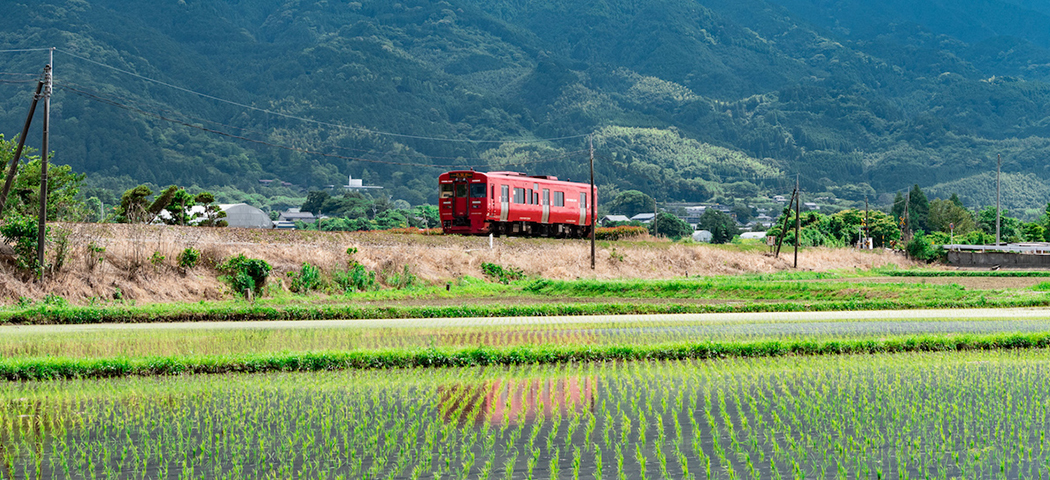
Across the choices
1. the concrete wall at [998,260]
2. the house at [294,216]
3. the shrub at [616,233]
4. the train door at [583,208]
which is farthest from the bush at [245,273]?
the house at [294,216]

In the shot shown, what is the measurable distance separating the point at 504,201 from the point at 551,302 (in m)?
18.1

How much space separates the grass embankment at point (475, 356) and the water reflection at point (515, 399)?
2.05 metres

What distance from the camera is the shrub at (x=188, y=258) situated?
98.8 feet

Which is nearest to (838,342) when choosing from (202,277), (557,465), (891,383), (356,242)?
(891,383)

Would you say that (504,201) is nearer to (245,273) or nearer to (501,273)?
(501,273)

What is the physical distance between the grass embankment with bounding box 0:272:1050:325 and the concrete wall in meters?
30.0

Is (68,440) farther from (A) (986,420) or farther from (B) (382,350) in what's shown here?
(A) (986,420)

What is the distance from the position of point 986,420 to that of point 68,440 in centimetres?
1013

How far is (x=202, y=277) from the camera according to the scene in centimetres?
3069

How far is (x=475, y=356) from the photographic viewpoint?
1598cm

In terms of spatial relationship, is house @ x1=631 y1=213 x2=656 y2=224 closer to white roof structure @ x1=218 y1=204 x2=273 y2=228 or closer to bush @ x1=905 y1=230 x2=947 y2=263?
white roof structure @ x1=218 y1=204 x2=273 y2=228

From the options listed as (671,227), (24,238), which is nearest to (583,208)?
(24,238)

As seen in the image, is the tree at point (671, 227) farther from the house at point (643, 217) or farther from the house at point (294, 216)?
the house at point (294, 216)

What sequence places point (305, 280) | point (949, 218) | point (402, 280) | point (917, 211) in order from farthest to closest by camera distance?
point (917, 211)
point (949, 218)
point (402, 280)
point (305, 280)
